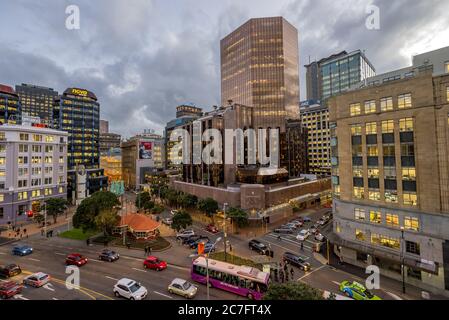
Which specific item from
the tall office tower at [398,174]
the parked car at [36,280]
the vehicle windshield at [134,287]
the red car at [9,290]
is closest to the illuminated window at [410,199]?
the tall office tower at [398,174]

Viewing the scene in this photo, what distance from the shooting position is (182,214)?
4894cm

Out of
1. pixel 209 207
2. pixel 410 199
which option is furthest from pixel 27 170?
pixel 410 199

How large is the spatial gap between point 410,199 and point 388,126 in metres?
11.1

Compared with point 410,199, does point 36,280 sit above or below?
below

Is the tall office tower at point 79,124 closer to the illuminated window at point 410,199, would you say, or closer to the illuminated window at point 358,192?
the illuminated window at point 358,192

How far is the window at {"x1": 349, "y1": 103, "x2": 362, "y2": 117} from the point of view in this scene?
1515 inches

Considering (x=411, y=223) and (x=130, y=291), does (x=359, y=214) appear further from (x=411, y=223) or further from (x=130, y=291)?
(x=130, y=291)

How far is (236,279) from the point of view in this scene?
2761 centimetres

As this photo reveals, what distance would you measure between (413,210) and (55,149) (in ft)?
308

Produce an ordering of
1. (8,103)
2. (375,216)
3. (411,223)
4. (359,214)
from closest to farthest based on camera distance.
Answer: (411,223) < (375,216) < (359,214) < (8,103)

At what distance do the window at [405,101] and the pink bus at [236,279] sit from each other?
30.6 metres

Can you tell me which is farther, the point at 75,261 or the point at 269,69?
the point at 269,69
